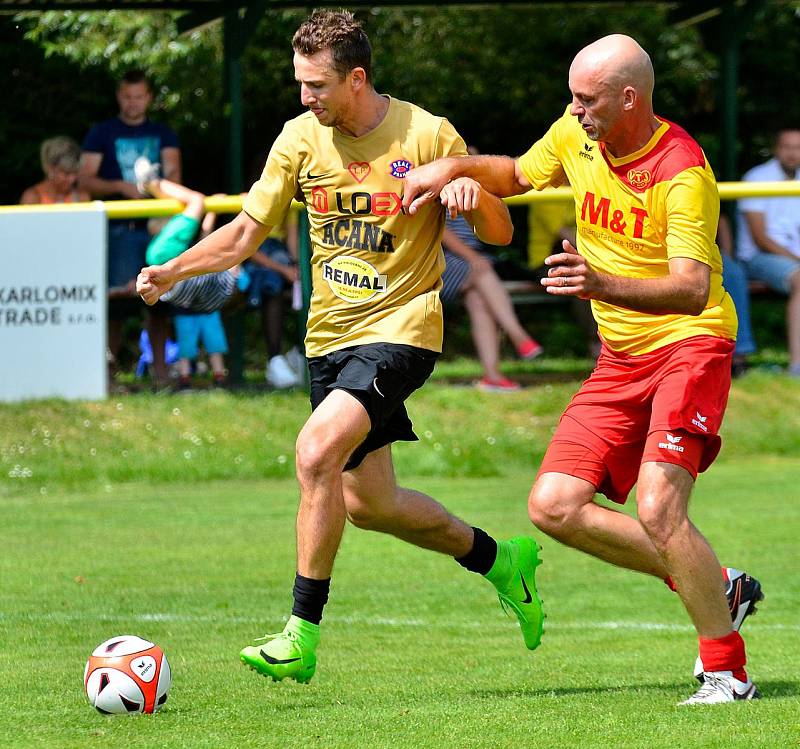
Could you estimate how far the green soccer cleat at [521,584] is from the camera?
6.99 m

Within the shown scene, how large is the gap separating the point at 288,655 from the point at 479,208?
190cm

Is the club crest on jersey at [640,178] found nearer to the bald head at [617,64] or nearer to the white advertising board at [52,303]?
the bald head at [617,64]

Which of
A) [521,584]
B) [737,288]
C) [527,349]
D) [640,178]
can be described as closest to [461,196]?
[640,178]

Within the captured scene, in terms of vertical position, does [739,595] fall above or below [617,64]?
below

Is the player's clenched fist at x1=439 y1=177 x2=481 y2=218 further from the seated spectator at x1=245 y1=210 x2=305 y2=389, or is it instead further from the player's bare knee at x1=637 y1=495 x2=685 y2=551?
the seated spectator at x1=245 y1=210 x2=305 y2=389

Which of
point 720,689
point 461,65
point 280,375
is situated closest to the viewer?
point 720,689

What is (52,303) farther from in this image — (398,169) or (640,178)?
(640,178)

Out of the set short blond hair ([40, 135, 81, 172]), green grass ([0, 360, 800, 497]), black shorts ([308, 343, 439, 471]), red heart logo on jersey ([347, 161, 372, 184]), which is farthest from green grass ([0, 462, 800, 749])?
short blond hair ([40, 135, 81, 172])

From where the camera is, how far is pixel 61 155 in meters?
13.9

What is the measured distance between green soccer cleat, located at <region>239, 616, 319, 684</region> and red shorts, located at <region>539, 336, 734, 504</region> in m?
1.15

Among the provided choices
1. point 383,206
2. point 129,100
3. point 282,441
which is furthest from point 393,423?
point 129,100

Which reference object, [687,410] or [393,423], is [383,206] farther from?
[687,410]

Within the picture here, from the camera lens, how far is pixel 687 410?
19.9 ft

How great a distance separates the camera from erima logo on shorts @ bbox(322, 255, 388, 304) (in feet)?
22.2
